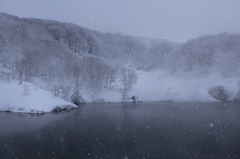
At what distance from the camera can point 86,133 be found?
3562 centimetres

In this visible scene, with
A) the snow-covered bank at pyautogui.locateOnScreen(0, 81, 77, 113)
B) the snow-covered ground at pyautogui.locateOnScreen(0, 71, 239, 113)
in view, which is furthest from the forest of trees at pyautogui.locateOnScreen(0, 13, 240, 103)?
the snow-covered bank at pyautogui.locateOnScreen(0, 81, 77, 113)

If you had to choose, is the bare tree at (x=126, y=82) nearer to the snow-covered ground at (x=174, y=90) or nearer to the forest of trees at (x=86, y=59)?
A: the forest of trees at (x=86, y=59)

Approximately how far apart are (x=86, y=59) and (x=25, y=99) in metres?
41.8

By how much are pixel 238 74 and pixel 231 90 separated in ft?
44.4

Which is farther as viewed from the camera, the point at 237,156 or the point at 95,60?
the point at 95,60

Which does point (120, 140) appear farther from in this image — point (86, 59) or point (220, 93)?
point (220, 93)

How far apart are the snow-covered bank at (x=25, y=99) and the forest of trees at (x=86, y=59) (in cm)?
824

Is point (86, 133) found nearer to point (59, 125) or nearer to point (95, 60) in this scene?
point (59, 125)

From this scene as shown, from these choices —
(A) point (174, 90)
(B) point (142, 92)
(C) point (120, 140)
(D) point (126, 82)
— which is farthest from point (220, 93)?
(C) point (120, 140)

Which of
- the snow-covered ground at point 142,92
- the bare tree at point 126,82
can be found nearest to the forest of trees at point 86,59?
the bare tree at point 126,82

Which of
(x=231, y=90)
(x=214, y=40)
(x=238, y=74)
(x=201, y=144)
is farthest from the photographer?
(x=214, y=40)

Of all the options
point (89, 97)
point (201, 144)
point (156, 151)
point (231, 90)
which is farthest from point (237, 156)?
point (231, 90)

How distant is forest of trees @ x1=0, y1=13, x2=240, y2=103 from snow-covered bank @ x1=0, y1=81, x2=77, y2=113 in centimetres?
824

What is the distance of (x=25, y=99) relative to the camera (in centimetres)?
5838
